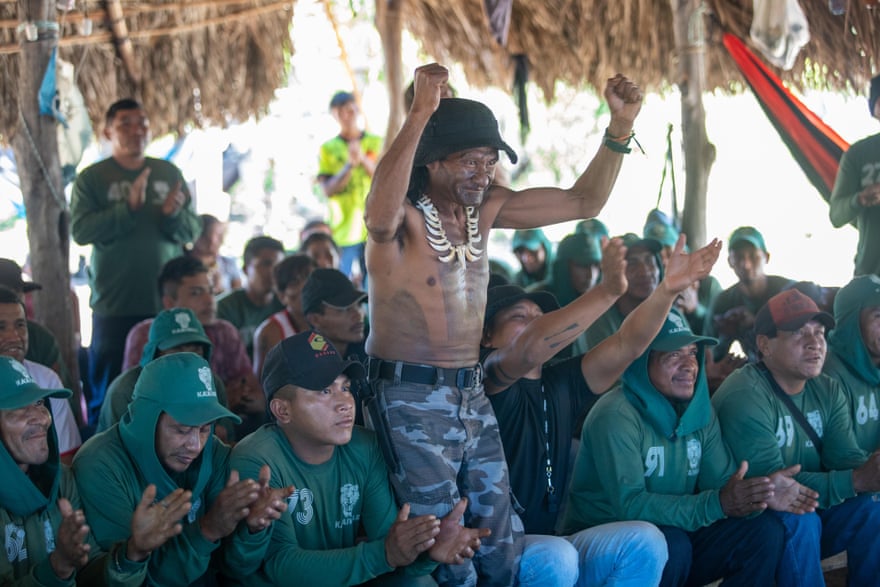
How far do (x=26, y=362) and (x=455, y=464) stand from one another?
1.88 meters

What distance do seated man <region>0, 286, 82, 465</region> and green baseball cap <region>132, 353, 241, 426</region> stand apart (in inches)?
37.6

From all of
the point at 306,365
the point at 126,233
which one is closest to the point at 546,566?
the point at 306,365

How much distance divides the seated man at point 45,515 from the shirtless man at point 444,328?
0.74m

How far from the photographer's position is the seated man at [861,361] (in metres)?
4.70

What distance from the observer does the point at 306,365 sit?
3418 millimetres

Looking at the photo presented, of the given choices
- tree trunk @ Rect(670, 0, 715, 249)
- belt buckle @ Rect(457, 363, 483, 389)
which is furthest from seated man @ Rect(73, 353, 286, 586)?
tree trunk @ Rect(670, 0, 715, 249)

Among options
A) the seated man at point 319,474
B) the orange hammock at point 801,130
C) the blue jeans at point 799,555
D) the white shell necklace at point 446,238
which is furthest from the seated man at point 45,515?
the orange hammock at point 801,130

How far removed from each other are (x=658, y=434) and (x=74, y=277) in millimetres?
7331

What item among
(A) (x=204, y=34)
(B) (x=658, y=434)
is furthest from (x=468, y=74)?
(B) (x=658, y=434)

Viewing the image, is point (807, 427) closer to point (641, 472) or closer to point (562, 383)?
point (641, 472)

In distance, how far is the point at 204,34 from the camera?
7.86 metres

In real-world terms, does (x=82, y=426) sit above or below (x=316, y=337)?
below

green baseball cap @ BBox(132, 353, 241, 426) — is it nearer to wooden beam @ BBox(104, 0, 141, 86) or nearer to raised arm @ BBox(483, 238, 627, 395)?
raised arm @ BBox(483, 238, 627, 395)

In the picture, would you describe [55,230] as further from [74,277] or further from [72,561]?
[74,277]
